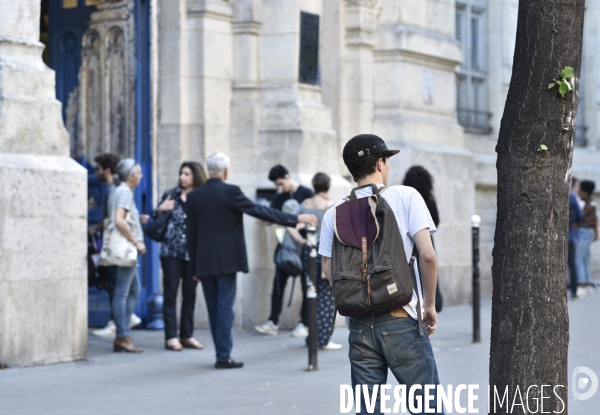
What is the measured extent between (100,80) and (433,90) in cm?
483

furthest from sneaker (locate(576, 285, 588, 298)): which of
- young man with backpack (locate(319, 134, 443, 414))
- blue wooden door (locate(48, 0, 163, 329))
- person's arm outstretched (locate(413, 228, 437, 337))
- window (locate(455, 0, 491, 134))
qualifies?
young man with backpack (locate(319, 134, 443, 414))

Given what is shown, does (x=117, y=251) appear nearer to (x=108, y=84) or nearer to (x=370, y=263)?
(x=108, y=84)

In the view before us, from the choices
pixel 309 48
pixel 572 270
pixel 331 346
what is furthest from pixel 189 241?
pixel 572 270

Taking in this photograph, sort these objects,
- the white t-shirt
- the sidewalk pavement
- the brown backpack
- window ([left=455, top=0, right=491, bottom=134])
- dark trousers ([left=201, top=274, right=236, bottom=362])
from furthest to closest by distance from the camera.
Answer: window ([left=455, top=0, right=491, bottom=134]) → dark trousers ([left=201, top=274, right=236, bottom=362]) → the sidewalk pavement → the white t-shirt → the brown backpack

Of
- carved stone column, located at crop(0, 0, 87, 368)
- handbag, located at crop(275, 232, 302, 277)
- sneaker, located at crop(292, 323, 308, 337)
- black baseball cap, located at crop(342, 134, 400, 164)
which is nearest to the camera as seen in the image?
black baseball cap, located at crop(342, 134, 400, 164)

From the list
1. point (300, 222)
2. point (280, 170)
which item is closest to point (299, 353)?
point (300, 222)

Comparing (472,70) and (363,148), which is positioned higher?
(472,70)

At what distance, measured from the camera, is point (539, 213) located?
463 cm

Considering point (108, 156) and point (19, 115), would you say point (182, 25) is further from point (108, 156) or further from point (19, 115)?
point (19, 115)

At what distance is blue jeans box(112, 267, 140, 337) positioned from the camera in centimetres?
977

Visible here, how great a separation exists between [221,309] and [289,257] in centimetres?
203

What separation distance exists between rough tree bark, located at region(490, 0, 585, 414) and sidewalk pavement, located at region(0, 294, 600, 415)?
2.44 metres

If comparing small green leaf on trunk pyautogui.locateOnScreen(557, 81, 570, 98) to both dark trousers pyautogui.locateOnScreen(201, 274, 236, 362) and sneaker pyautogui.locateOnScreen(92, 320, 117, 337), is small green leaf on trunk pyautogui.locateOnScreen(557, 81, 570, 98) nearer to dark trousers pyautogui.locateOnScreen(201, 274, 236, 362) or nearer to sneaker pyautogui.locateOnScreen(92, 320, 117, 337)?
dark trousers pyautogui.locateOnScreen(201, 274, 236, 362)

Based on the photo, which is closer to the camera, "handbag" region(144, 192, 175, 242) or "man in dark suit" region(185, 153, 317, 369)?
"man in dark suit" region(185, 153, 317, 369)
